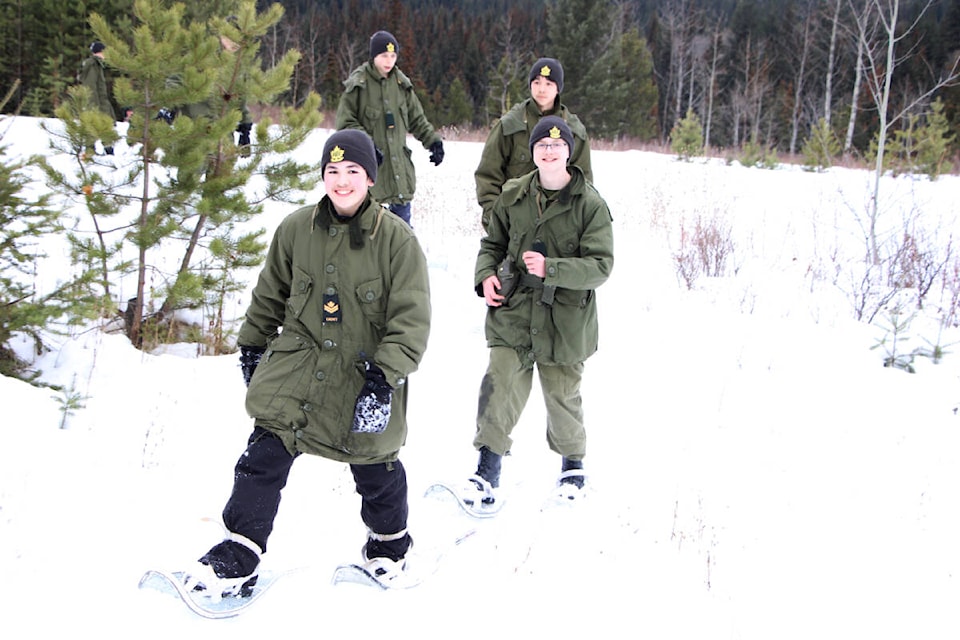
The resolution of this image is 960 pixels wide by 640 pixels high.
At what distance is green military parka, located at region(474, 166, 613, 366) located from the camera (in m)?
2.96

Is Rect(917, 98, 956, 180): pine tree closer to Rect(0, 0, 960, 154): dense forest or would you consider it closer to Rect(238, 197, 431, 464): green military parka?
Rect(0, 0, 960, 154): dense forest

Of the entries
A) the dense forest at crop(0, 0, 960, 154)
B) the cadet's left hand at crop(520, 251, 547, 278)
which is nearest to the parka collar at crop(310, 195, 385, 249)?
the cadet's left hand at crop(520, 251, 547, 278)

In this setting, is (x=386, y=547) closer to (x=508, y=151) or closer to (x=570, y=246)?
(x=570, y=246)

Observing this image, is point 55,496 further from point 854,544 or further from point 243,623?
point 854,544

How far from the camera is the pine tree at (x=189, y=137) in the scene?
13.6 feet

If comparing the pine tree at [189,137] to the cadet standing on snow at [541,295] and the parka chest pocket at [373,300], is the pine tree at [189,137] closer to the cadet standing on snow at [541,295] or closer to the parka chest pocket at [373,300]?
the cadet standing on snow at [541,295]

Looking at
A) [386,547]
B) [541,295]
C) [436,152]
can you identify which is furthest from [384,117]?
[386,547]

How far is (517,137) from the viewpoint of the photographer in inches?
160

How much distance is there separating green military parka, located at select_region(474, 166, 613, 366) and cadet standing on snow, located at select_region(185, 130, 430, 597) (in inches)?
27.8

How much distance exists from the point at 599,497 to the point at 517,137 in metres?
2.16

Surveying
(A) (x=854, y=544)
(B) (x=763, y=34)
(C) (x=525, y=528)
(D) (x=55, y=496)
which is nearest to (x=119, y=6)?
(D) (x=55, y=496)

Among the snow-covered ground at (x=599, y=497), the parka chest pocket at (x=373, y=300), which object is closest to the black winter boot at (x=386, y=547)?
the snow-covered ground at (x=599, y=497)

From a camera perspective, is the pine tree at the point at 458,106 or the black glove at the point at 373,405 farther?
the pine tree at the point at 458,106

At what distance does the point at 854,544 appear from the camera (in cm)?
283
